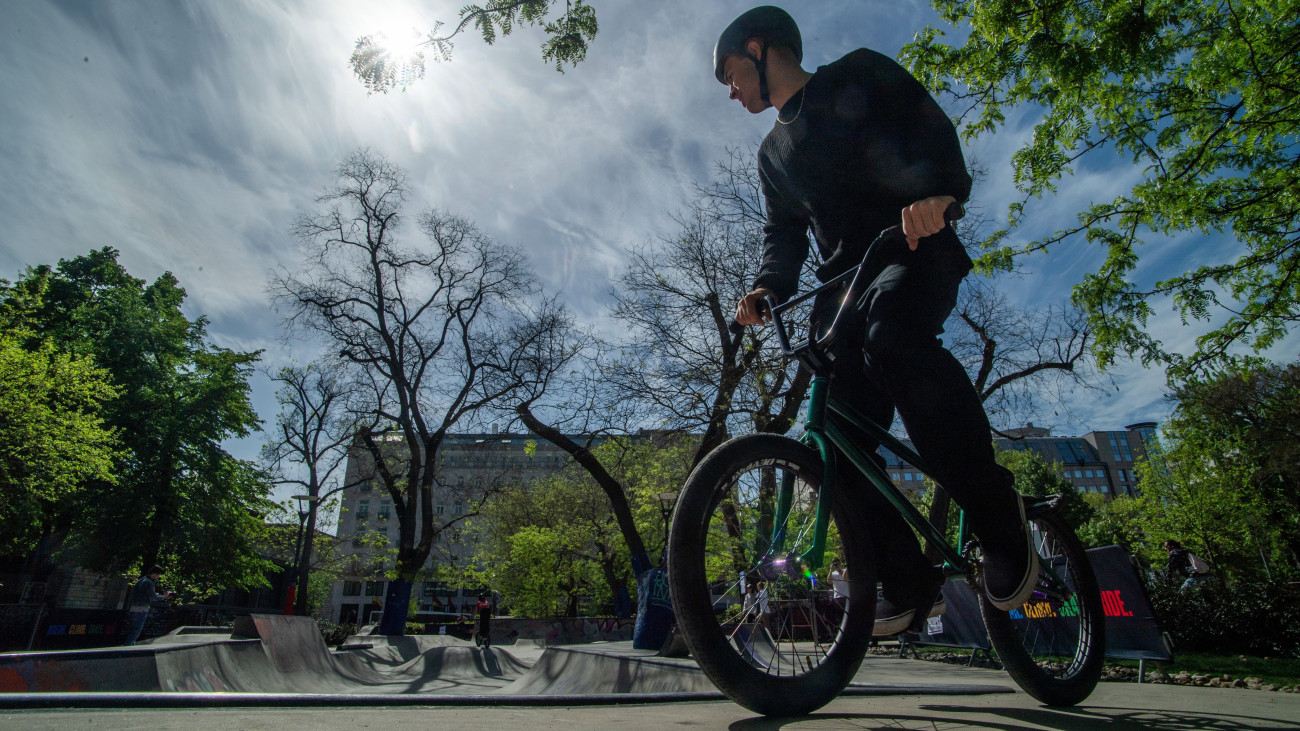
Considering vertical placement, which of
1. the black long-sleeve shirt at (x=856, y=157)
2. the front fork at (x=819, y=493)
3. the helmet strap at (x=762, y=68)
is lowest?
the front fork at (x=819, y=493)

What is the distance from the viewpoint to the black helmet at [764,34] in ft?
7.80

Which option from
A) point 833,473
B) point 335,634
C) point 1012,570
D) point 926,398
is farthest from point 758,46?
point 335,634

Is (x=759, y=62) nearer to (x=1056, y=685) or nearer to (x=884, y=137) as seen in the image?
(x=884, y=137)

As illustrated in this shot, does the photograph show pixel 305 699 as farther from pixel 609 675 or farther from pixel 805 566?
pixel 609 675

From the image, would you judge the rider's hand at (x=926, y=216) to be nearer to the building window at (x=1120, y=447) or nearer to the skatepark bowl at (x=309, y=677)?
the skatepark bowl at (x=309, y=677)

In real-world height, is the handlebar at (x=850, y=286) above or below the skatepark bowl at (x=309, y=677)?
above

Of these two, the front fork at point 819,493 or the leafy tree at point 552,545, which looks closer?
the front fork at point 819,493

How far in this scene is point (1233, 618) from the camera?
346 inches

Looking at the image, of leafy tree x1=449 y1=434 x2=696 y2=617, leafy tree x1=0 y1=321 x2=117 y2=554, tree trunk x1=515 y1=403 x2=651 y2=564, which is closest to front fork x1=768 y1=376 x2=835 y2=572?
tree trunk x1=515 y1=403 x2=651 y2=564

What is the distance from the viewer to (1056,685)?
87.7 inches

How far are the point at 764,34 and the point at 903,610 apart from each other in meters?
2.07

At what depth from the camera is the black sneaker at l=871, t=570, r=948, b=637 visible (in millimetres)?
1896

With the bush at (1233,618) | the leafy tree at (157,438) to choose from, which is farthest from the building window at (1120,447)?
the leafy tree at (157,438)

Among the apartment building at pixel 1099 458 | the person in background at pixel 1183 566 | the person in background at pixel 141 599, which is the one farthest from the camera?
the apartment building at pixel 1099 458
